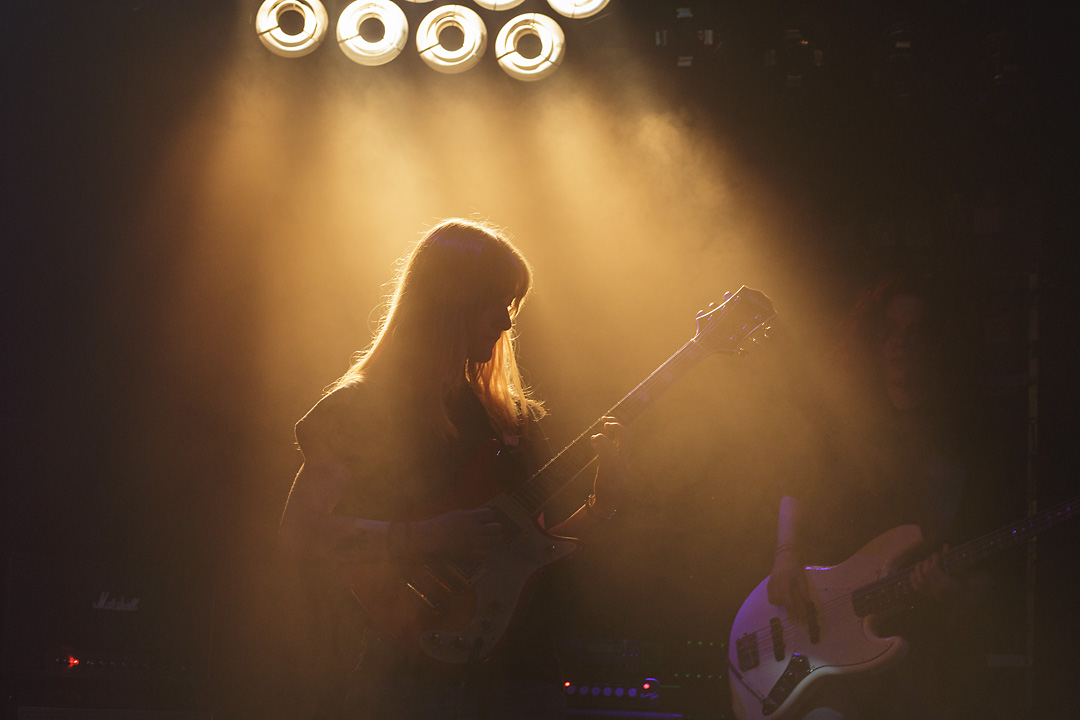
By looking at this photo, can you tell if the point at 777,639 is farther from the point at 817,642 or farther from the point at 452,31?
the point at 452,31

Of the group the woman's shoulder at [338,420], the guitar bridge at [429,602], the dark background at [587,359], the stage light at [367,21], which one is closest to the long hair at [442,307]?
the woman's shoulder at [338,420]

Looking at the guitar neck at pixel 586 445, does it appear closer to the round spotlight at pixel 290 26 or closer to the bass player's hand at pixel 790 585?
the bass player's hand at pixel 790 585

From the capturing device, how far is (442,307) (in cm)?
187

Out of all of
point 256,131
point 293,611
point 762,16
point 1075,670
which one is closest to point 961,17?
point 762,16

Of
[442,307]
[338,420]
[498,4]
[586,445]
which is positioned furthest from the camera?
[498,4]

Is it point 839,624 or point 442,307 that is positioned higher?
point 442,307

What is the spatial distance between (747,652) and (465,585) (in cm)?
118

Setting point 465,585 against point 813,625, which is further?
point 813,625

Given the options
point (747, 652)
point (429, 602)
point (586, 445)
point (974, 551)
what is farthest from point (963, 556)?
point (429, 602)

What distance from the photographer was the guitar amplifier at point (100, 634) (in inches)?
98.4

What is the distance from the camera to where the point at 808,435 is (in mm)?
2676

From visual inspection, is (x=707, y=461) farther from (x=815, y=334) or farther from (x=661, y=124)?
(x=661, y=124)

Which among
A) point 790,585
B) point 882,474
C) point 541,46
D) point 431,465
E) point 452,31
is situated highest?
point 452,31

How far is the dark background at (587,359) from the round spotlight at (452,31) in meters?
0.14
